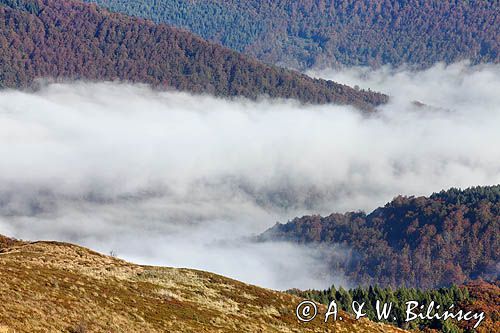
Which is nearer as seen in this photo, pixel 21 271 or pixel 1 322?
pixel 1 322

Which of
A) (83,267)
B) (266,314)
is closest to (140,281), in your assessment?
(83,267)

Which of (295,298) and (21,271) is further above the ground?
(295,298)

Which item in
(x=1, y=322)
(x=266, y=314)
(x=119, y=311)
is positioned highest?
(x=266, y=314)

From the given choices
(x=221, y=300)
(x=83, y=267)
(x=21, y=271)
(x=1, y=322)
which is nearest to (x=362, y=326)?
(x=221, y=300)

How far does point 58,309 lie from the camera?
67.8 metres

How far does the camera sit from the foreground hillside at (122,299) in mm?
66625

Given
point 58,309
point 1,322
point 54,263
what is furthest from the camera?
point 54,263

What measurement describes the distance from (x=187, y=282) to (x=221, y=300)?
7091mm

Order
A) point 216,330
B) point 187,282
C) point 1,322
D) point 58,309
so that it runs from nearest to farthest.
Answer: point 1,322, point 58,309, point 216,330, point 187,282

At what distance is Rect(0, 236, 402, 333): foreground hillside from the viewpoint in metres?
66.6

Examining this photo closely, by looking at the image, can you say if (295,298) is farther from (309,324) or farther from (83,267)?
(83,267)

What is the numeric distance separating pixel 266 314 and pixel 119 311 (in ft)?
83.9

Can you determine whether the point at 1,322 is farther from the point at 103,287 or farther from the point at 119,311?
the point at 103,287

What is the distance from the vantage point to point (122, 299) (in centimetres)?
8050
